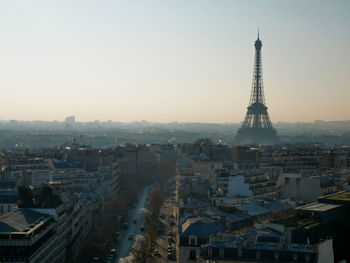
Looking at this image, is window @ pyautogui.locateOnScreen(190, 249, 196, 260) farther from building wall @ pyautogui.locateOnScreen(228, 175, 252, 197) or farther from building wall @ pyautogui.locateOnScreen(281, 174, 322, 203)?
building wall @ pyautogui.locateOnScreen(281, 174, 322, 203)

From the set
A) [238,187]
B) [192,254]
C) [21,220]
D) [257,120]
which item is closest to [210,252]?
[192,254]

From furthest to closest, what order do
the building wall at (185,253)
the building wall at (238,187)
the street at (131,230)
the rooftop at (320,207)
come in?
the building wall at (238,187) → the street at (131,230) → the rooftop at (320,207) → the building wall at (185,253)

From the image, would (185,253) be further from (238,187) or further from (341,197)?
(238,187)

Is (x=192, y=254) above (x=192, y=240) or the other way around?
the other way around

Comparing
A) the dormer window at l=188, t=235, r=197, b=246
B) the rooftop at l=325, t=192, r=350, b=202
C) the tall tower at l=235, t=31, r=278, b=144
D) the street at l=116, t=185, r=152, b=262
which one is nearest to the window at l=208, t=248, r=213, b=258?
the dormer window at l=188, t=235, r=197, b=246

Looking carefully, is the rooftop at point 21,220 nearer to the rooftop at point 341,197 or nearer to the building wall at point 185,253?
the building wall at point 185,253

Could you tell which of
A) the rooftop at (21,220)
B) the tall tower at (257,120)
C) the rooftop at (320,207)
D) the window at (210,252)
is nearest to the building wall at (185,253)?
the window at (210,252)

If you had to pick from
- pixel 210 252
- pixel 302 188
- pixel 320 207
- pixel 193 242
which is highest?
pixel 320 207

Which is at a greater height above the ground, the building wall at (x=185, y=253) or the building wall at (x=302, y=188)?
the building wall at (x=302, y=188)
